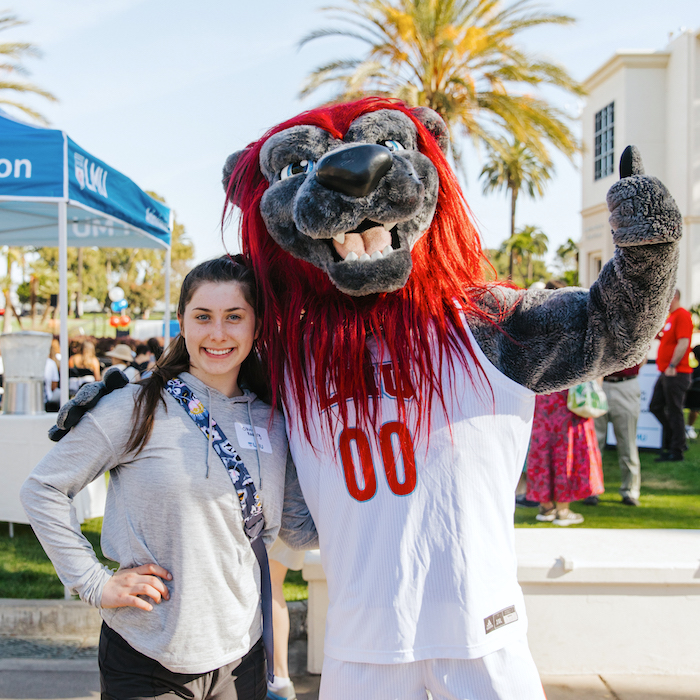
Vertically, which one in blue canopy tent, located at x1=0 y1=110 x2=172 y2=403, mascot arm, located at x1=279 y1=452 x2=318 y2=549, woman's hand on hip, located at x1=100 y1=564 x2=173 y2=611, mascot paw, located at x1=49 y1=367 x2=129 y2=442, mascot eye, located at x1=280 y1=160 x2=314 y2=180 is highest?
blue canopy tent, located at x1=0 y1=110 x2=172 y2=403

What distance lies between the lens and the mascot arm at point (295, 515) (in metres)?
1.72

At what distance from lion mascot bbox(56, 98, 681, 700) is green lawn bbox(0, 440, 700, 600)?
8.12ft

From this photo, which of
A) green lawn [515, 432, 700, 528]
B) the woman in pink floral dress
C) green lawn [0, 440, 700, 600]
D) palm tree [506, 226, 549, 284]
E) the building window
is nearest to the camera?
green lawn [0, 440, 700, 600]

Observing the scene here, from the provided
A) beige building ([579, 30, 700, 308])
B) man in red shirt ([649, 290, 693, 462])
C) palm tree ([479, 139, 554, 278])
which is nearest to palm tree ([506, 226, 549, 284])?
palm tree ([479, 139, 554, 278])

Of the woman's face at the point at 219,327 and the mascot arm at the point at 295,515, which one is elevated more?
the woman's face at the point at 219,327

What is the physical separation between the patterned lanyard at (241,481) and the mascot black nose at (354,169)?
0.68 metres

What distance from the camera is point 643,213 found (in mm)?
1267

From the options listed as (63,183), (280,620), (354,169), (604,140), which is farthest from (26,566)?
(604,140)

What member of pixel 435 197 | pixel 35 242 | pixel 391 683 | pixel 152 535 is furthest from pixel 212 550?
pixel 35 242

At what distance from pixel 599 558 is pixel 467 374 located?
189 cm

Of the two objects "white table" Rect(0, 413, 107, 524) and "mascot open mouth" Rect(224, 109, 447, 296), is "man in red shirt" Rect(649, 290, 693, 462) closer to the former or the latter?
"white table" Rect(0, 413, 107, 524)

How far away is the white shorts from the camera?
1.36m

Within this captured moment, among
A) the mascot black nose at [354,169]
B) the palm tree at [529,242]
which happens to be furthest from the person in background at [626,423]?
the palm tree at [529,242]

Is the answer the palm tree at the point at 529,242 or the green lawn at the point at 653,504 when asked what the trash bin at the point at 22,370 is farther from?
the palm tree at the point at 529,242
